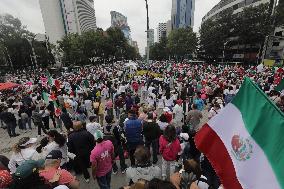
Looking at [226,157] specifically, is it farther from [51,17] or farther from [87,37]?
[51,17]

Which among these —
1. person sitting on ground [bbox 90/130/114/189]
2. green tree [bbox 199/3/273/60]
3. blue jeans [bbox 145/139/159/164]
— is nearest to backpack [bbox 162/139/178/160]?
person sitting on ground [bbox 90/130/114/189]

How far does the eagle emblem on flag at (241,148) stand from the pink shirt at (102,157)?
3.11 meters

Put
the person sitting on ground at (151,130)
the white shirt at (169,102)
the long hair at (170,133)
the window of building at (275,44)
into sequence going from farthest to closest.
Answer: the window of building at (275,44) < the white shirt at (169,102) < the person sitting on ground at (151,130) < the long hair at (170,133)

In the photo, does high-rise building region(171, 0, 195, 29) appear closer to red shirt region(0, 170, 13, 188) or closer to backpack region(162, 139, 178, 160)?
backpack region(162, 139, 178, 160)

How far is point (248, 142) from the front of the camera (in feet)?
8.27

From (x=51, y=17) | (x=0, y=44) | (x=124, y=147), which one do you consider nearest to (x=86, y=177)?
(x=124, y=147)

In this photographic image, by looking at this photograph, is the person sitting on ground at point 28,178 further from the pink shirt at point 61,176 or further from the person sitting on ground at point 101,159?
the person sitting on ground at point 101,159

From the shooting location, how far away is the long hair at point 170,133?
5.58m

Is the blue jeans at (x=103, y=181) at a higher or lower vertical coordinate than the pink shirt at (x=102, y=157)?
lower

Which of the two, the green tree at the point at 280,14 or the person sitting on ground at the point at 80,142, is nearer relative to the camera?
the person sitting on ground at the point at 80,142

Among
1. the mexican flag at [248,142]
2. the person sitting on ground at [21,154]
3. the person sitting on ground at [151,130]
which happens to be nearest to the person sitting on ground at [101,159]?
the person sitting on ground at [21,154]

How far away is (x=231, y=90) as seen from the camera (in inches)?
557

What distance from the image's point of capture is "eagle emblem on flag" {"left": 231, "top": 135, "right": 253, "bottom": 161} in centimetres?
250

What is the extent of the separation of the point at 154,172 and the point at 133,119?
300cm
